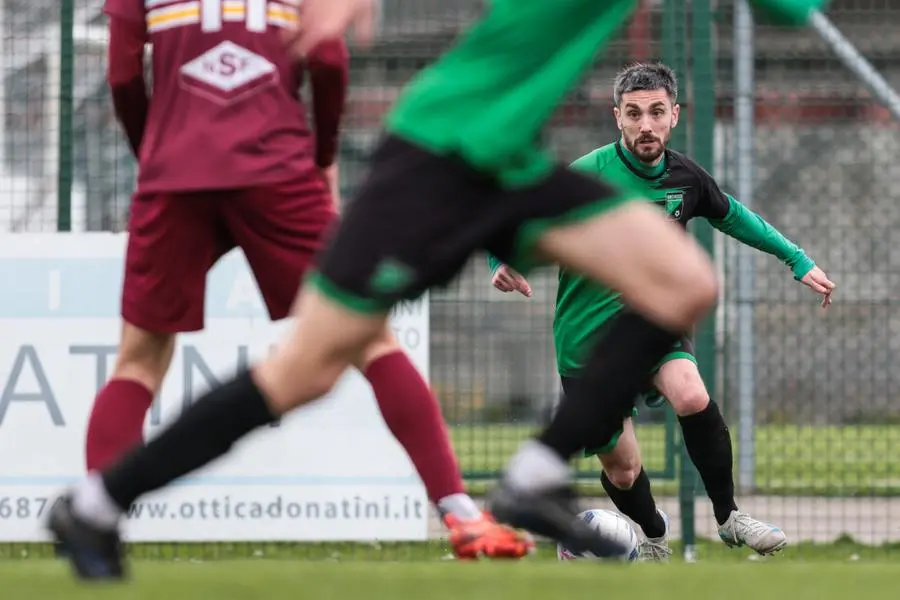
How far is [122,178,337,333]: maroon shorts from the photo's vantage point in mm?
4992

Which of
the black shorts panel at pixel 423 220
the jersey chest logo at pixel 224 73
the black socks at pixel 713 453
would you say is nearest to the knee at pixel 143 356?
the jersey chest logo at pixel 224 73

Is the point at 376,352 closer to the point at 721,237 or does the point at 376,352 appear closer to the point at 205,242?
the point at 205,242

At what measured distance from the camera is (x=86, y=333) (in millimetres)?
8336

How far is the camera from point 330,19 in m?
4.40

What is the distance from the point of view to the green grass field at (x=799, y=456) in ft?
31.0

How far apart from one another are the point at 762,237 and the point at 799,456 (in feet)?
9.59

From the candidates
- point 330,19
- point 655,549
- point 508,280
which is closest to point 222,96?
point 330,19

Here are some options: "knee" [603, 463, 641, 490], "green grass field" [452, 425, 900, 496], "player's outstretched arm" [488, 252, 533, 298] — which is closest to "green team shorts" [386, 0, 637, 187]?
"player's outstretched arm" [488, 252, 533, 298]

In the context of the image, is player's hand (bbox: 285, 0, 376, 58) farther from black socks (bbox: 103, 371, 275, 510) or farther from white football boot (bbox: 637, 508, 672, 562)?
white football boot (bbox: 637, 508, 672, 562)

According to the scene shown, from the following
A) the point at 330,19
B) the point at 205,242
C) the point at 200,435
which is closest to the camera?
the point at 200,435

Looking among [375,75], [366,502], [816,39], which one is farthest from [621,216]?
[816,39]

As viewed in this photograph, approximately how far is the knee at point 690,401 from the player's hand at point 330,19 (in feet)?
9.33

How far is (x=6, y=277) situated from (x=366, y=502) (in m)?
1.92

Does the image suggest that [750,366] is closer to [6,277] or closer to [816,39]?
[816,39]
